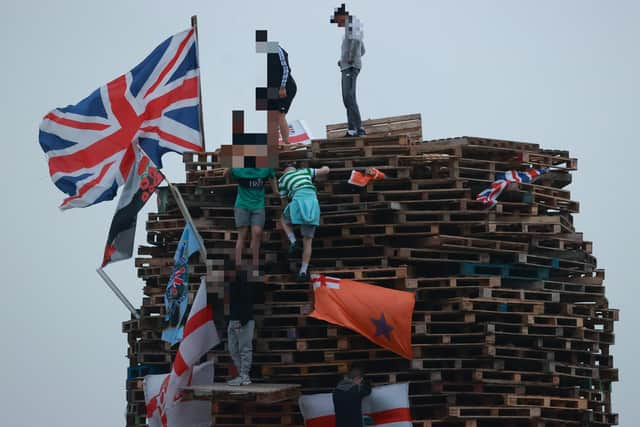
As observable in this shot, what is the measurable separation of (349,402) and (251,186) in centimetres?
358

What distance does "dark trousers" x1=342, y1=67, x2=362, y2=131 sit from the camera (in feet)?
83.2

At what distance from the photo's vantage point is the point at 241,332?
73.5 feet

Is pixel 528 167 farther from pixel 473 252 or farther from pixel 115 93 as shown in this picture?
pixel 115 93

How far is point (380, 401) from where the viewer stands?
2256 cm

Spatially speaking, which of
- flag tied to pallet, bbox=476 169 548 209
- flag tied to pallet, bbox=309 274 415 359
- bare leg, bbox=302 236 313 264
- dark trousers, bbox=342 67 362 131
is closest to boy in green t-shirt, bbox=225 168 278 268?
bare leg, bbox=302 236 313 264

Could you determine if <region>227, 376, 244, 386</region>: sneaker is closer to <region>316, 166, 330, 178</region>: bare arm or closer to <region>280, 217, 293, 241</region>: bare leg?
<region>280, 217, 293, 241</region>: bare leg

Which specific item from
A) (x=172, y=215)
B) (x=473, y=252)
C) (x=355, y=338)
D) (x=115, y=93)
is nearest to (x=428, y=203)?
(x=473, y=252)

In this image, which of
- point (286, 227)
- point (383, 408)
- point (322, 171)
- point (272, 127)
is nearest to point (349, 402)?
point (383, 408)

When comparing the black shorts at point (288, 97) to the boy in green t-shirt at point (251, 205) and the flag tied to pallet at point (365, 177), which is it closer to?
the flag tied to pallet at point (365, 177)

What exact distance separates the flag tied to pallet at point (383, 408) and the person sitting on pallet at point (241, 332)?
126 centimetres

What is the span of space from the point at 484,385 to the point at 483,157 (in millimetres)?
3956

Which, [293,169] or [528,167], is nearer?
[293,169]

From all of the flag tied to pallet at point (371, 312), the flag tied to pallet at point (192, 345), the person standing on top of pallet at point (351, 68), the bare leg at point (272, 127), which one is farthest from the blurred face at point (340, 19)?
the flag tied to pallet at point (192, 345)

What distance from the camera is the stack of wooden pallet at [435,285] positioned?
76.1 ft
